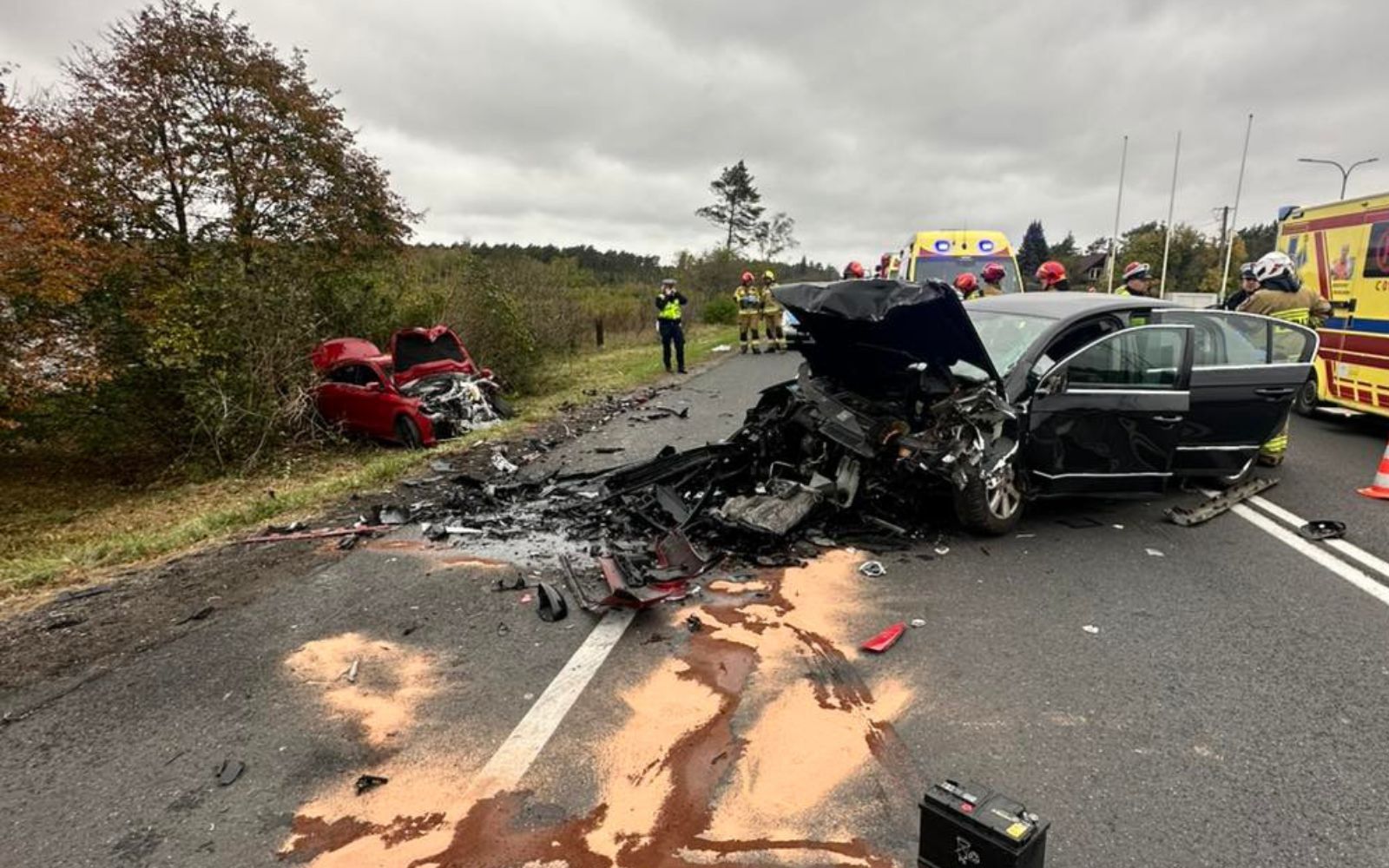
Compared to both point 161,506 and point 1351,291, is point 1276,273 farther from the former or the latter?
point 161,506

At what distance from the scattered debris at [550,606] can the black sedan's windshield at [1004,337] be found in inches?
A: 127

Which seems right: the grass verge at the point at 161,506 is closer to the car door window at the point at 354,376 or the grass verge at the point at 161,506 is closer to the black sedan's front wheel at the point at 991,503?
the car door window at the point at 354,376

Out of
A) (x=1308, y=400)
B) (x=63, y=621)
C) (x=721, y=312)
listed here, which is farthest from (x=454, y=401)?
(x=721, y=312)

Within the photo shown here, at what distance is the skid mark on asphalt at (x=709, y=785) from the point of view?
239 cm

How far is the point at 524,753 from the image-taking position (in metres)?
2.93

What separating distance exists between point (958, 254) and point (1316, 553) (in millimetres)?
9207

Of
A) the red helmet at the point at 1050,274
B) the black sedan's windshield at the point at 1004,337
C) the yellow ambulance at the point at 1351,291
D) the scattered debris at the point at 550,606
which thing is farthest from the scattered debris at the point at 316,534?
the yellow ambulance at the point at 1351,291

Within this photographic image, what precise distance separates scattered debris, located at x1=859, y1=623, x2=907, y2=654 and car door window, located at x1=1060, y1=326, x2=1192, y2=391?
2586mm

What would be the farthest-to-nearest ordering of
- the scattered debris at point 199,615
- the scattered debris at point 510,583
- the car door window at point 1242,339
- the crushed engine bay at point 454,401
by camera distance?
the crushed engine bay at point 454,401 < the car door window at point 1242,339 < the scattered debris at point 510,583 < the scattered debris at point 199,615

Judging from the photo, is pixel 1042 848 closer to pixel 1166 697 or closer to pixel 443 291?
pixel 1166 697

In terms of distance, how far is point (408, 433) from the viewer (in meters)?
10.6

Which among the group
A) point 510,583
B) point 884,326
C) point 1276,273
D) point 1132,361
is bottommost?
point 510,583

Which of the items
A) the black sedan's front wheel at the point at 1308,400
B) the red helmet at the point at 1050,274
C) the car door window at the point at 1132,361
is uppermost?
the red helmet at the point at 1050,274

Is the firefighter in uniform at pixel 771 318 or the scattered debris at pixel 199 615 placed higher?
the firefighter in uniform at pixel 771 318
